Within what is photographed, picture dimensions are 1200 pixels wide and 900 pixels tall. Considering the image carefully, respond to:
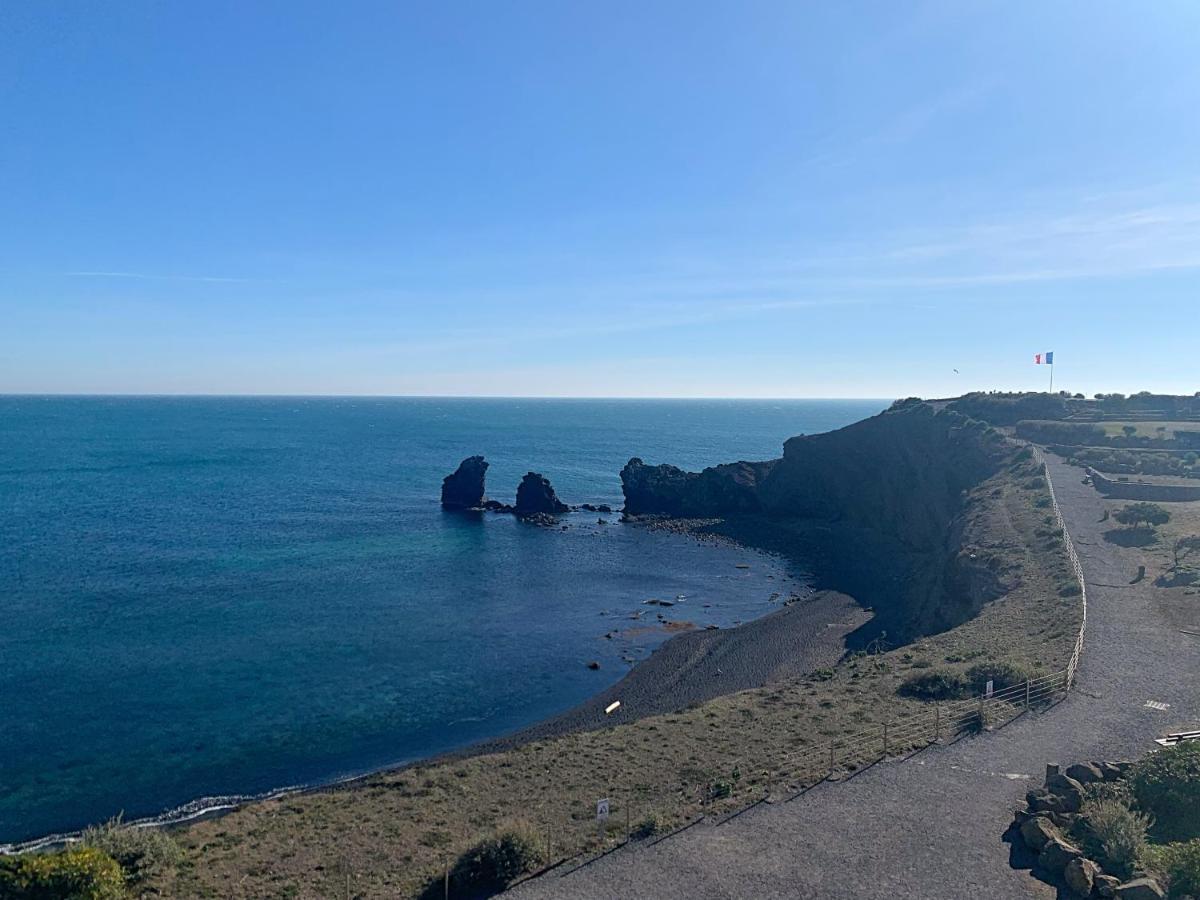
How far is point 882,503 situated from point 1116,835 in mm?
68226

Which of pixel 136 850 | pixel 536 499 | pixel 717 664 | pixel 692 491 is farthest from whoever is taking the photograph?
pixel 692 491

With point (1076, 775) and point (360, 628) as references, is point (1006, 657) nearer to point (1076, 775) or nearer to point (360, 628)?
point (1076, 775)

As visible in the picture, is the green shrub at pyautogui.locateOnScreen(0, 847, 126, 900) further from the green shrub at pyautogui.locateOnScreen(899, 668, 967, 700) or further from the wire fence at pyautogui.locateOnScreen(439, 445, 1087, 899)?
the green shrub at pyautogui.locateOnScreen(899, 668, 967, 700)

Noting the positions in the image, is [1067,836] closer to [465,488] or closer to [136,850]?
[136,850]

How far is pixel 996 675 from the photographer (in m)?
25.1

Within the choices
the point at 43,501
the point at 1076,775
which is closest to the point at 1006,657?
the point at 1076,775

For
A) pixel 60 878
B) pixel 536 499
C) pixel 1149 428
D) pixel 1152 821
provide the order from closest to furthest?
1. pixel 60 878
2. pixel 1152 821
3. pixel 1149 428
4. pixel 536 499

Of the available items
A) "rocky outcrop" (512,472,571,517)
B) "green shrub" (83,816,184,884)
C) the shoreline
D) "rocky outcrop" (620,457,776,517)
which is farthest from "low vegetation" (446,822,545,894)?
"rocky outcrop" (512,472,571,517)

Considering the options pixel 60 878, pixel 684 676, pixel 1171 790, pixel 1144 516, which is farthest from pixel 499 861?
pixel 1144 516

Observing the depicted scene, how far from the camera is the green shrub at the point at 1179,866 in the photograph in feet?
42.7

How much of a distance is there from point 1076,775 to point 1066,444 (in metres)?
71.0

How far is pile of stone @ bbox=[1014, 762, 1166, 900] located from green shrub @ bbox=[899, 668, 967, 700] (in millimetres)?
6570

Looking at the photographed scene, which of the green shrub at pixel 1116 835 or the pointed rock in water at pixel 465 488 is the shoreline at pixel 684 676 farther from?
the pointed rock in water at pixel 465 488

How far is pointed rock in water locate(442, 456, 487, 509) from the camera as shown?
94.2m
